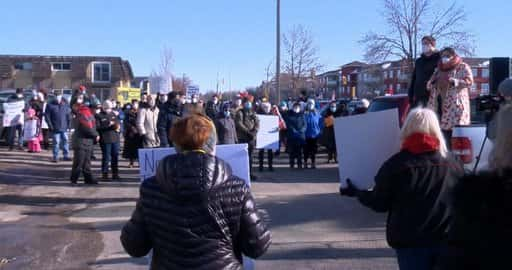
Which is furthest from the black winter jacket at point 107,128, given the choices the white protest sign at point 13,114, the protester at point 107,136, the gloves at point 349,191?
the gloves at point 349,191

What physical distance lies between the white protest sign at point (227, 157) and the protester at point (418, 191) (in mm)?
1755

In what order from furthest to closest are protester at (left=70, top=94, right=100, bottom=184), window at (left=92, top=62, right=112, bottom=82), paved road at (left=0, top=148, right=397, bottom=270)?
window at (left=92, top=62, right=112, bottom=82), protester at (left=70, top=94, right=100, bottom=184), paved road at (left=0, top=148, right=397, bottom=270)

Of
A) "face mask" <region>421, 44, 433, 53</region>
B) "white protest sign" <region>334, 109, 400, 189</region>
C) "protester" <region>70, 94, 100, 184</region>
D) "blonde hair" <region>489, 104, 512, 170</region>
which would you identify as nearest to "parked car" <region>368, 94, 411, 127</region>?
"face mask" <region>421, 44, 433, 53</region>

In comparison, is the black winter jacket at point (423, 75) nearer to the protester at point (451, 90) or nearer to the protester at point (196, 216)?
the protester at point (451, 90)

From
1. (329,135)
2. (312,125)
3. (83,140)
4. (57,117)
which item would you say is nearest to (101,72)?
(57,117)

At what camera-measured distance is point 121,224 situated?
9.10 meters

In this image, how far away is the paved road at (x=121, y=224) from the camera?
23.2 ft

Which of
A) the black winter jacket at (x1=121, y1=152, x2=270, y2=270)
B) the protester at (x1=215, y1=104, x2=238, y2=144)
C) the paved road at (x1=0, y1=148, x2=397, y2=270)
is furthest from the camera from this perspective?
the protester at (x1=215, y1=104, x2=238, y2=144)

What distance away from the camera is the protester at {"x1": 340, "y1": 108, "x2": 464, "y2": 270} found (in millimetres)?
4055

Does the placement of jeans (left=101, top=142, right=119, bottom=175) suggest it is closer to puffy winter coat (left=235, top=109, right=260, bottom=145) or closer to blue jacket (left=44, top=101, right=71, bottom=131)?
puffy winter coat (left=235, top=109, right=260, bottom=145)

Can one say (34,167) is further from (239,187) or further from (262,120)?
(239,187)

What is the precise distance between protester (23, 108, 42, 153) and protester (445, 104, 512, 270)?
18.4 metres

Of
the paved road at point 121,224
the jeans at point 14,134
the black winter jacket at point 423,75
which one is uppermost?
the black winter jacket at point 423,75

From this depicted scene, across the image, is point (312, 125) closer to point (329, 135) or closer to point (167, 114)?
point (329, 135)
